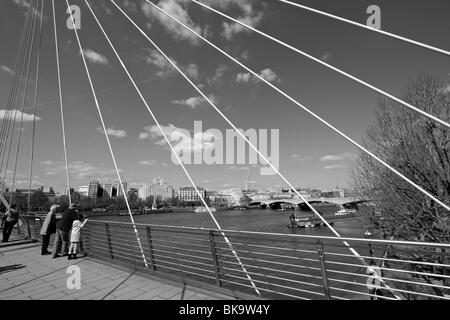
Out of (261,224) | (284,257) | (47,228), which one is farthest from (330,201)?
(284,257)

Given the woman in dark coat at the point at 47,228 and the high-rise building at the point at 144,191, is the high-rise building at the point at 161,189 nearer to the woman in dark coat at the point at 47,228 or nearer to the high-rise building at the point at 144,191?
the high-rise building at the point at 144,191

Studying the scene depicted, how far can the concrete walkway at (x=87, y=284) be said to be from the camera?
421cm

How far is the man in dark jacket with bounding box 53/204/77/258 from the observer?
24.3 feet

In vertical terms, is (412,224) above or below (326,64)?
below

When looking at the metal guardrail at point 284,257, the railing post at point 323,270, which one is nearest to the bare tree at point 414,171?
the metal guardrail at point 284,257

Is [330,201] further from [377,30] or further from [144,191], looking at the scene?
[144,191]

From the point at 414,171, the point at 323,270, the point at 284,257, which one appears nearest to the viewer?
the point at 323,270

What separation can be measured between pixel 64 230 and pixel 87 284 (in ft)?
10.4

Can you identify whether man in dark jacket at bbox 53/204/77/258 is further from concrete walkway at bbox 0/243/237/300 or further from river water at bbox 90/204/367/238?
river water at bbox 90/204/367/238

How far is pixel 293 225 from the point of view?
4538cm

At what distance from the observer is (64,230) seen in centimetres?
743
